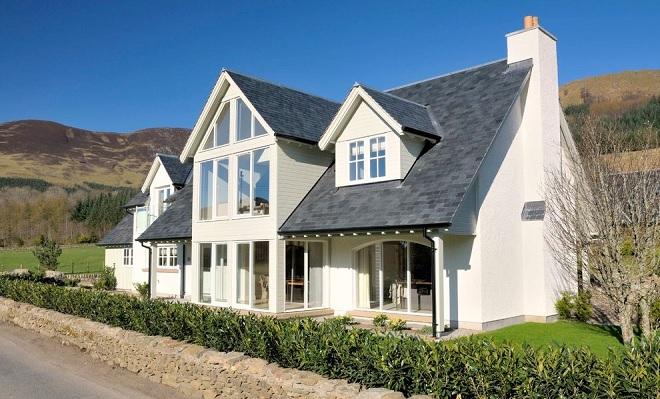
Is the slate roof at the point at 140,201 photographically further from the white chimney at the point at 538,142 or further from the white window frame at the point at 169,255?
the white chimney at the point at 538,142

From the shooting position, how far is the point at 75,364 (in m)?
14.4

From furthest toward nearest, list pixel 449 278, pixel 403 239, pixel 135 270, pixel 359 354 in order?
pixel 135 270 < pixel 403 239 < pixel 449 278 < pixel 359 354

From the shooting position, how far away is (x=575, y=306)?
16.6 metres

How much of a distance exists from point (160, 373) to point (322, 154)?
11128mm

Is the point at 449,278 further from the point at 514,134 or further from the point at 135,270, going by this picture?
the point at 135,270

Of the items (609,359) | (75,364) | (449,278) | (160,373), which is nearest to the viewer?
(609,359)

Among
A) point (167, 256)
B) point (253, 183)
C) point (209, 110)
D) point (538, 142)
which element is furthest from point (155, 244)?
point (538, 142)

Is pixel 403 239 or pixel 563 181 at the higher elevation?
pixel 563 181

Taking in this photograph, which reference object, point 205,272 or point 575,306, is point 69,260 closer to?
point 205,272

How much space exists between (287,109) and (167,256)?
42.2ft

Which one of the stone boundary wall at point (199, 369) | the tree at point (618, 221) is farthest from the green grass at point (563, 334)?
Result: the stone boundary wall at point (199, 369)

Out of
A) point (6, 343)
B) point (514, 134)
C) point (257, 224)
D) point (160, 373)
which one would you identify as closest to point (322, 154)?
point (257, 224)

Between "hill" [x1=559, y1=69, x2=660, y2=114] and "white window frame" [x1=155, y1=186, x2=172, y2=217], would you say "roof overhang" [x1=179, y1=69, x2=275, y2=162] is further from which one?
"hill" [x1=559, y1=69, x2=660, y2=114]

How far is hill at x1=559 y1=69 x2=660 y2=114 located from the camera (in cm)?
12438
